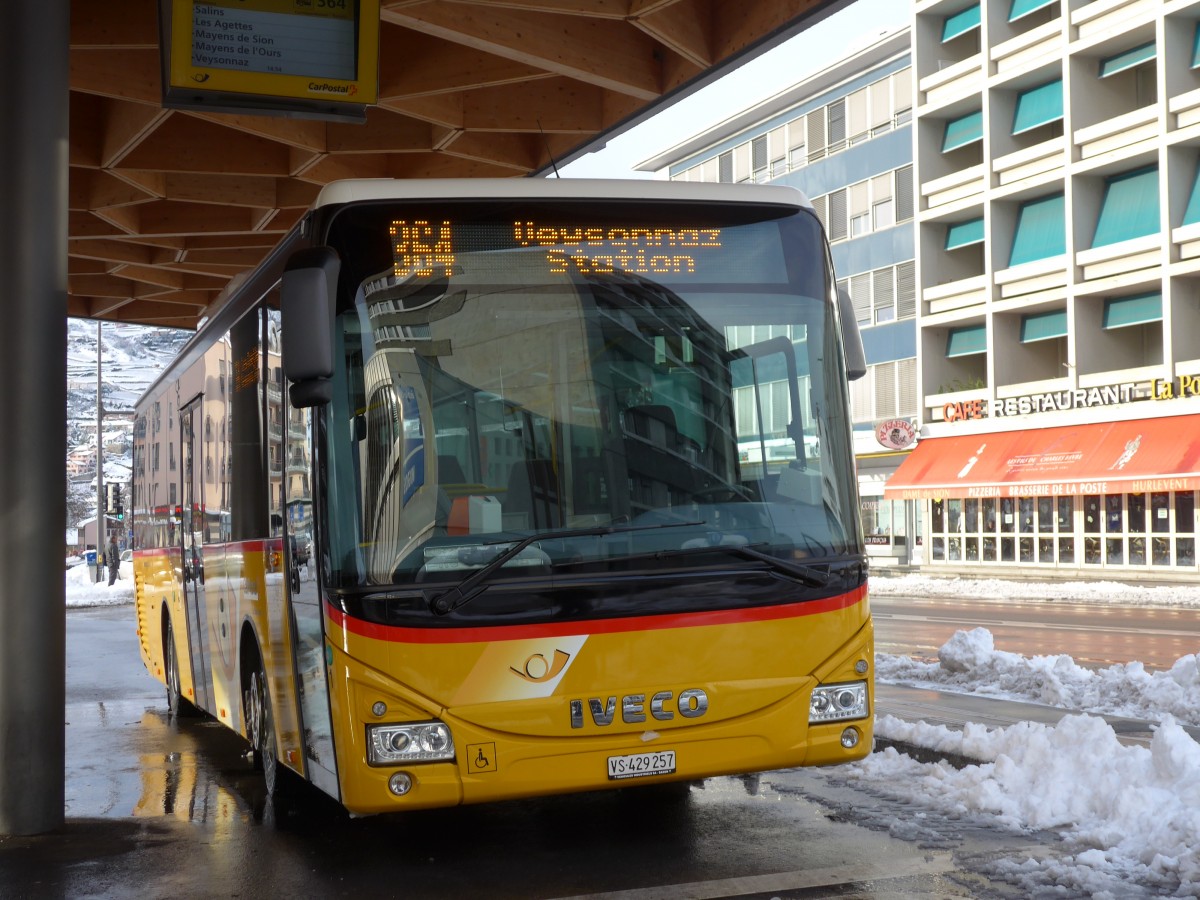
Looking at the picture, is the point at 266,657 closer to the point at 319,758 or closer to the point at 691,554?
the point at 319,758

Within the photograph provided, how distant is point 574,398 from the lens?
6.50 metres

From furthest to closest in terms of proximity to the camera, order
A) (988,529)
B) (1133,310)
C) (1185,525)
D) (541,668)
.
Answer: (988,529) → (1133,310) → (1185,525) → (541,668)

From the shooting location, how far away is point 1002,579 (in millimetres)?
39344

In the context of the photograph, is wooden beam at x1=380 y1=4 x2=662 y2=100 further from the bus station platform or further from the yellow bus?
the bus station platform

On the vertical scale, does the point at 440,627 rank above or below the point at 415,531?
below

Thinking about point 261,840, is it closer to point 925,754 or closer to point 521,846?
point 521,846

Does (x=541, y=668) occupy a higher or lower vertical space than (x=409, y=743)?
higher

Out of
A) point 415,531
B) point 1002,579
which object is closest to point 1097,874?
point 415,531

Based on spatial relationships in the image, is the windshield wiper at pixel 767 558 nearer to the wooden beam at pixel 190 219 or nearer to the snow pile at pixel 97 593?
the wooden beam at pixel 190 219

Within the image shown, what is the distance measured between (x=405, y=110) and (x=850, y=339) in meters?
6.87

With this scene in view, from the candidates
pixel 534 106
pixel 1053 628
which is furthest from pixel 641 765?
pixel 1053 628

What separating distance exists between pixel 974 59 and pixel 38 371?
3881cm

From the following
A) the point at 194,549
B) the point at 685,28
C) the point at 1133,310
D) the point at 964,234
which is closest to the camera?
the point at 194,549

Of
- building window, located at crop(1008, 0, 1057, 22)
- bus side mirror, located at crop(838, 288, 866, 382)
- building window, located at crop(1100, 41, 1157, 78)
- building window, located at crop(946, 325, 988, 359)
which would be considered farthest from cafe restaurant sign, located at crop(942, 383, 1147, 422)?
bus side mirror, located at crop(838, 288, 866, 382)
